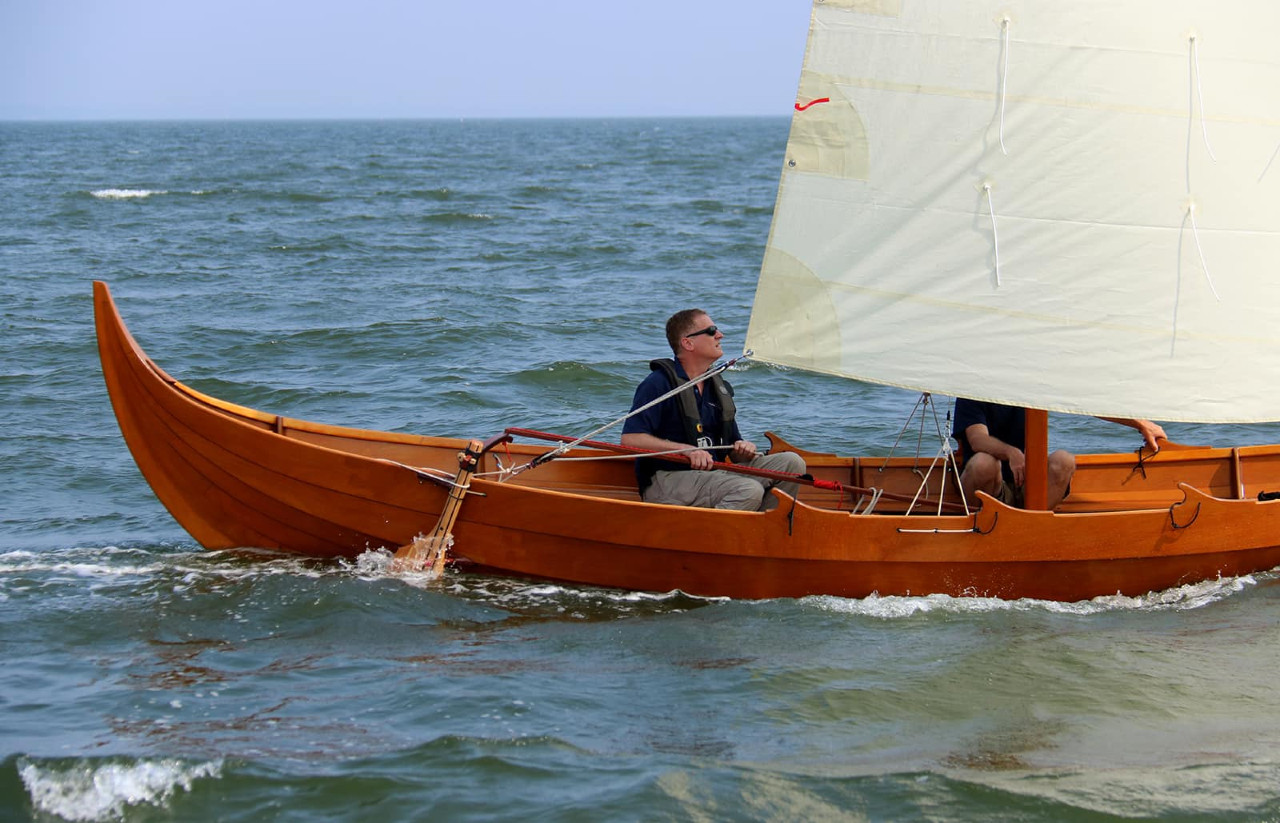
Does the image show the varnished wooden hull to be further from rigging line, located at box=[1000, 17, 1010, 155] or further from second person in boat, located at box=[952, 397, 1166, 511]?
rigging line, located at box=[1000, 17, 1010, 155]

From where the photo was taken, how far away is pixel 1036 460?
6.62 metres

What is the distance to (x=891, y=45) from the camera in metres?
6.11

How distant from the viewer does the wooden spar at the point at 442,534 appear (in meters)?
6.57

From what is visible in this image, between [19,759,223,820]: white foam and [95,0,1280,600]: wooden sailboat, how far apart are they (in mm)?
2012

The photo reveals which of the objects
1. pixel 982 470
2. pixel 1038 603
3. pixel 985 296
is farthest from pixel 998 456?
pixel 985 296

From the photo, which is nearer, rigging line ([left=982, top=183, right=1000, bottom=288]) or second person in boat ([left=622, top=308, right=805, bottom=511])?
rigging line ([left=982, top=183, right=1000, bottom=288])

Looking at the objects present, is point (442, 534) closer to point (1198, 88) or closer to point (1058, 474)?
point (1058, 474)

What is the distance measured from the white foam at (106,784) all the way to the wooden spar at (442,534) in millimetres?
1842

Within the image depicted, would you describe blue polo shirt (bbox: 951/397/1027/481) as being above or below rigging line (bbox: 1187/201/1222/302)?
below

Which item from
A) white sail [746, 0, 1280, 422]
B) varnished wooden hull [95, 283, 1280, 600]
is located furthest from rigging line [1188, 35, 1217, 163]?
varnished wooden hull [95, 283, 1280, 600]

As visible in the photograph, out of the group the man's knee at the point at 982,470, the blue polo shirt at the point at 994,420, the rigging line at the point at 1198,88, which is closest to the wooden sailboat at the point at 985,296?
the rigging line at the point at 1198,88

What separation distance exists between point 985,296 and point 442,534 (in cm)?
291

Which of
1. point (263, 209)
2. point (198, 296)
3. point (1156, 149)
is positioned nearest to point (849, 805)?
point (1156, 149)

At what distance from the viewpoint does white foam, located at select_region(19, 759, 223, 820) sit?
4793 millimetres
